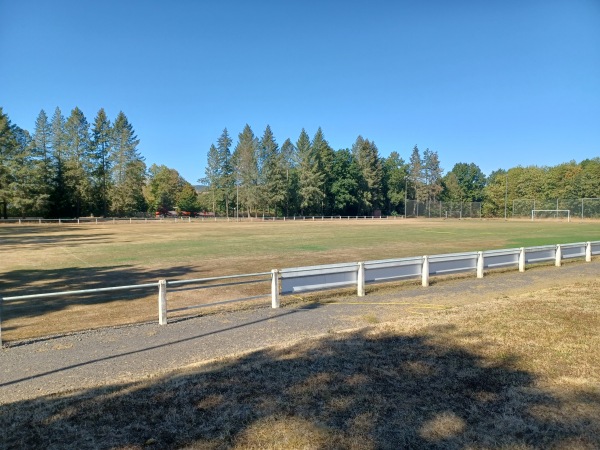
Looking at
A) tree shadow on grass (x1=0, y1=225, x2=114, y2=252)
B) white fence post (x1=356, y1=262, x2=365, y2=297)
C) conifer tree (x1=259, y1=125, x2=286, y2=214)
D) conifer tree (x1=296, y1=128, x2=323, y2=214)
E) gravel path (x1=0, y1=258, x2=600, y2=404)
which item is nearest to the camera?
gravel path (x1=0, y1=258, x2=600, y2=404)

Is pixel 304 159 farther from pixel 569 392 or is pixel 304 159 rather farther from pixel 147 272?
pixel 569 392

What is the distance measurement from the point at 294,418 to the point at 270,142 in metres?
97.3

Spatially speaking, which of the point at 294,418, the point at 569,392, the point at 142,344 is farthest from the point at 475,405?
the point at 142,344

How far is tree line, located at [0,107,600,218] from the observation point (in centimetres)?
6888

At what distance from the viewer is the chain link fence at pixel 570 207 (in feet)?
245

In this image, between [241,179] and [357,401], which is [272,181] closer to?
[241,179]

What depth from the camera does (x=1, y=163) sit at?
6178 cm

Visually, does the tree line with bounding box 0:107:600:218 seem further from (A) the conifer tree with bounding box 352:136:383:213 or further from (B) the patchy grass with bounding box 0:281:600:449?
(B) the patchy grass with bounding box 0:281:600:449

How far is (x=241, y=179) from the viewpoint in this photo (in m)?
95.8

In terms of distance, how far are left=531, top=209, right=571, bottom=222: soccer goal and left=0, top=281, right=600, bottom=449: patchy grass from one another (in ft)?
278

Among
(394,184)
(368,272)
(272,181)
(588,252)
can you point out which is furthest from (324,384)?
(394,184)

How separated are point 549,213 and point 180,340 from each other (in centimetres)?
9005

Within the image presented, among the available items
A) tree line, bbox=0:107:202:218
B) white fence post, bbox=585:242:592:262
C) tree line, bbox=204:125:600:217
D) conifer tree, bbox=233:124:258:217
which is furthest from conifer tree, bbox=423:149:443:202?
white fence post, bbox=585:242:592:262

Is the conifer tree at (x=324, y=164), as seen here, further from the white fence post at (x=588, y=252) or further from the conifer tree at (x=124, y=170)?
the white fence post at (x=588, y=252)
